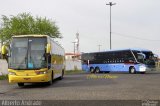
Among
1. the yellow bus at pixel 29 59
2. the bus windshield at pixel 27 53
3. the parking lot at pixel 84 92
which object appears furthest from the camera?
the bus windshield at pixel 27 53

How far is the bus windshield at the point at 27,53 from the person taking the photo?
23.2 m

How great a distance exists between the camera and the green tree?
57844 millimetres

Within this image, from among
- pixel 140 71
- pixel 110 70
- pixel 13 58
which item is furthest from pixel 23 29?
pixel 13 58

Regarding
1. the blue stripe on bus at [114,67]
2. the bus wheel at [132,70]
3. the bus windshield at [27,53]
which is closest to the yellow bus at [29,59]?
the bus windshield at [27,53]

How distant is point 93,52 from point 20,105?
44.6m

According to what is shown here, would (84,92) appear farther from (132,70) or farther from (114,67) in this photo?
(114,67)

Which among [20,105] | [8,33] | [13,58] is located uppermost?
[8,33]

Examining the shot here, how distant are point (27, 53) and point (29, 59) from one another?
1.38ft

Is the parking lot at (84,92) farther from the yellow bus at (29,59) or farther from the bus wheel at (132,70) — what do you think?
the bus wheel at (132,70)

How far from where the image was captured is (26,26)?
59344 mm

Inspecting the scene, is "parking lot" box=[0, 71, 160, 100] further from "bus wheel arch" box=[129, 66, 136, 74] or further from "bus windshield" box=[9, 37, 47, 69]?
"bus wheel arch" box=[129, 66, 136, 74]

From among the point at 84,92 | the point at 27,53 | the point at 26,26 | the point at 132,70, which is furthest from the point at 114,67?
the point at 84,92

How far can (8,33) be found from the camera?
57.7m

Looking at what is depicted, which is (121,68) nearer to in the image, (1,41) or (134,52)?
(134,52)
